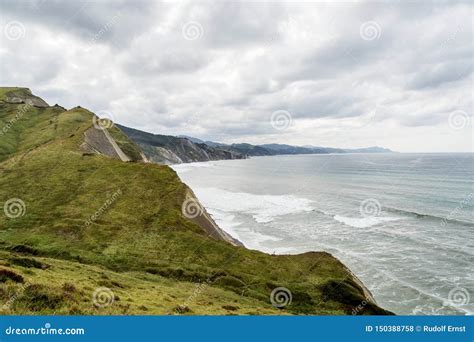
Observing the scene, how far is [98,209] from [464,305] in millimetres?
50971

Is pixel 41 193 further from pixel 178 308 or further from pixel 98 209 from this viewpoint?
pixel 178 308

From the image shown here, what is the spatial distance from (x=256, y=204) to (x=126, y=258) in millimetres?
79784

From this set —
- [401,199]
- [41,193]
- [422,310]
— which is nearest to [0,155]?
[41,193]
